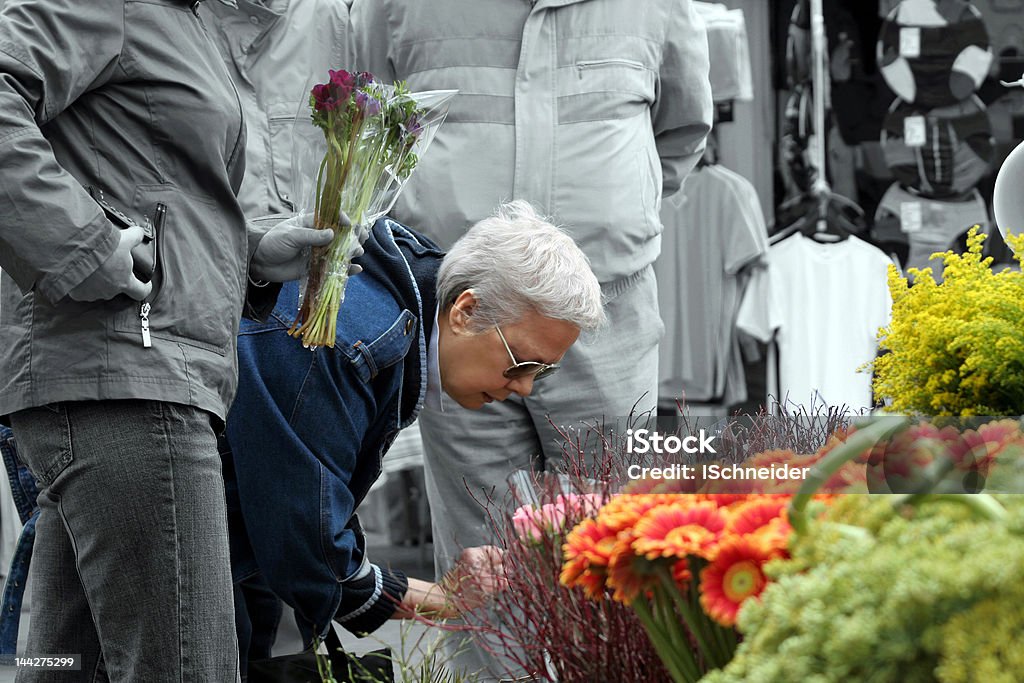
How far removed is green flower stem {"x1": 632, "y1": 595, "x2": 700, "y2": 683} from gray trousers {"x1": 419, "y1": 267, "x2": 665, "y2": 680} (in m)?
1.60

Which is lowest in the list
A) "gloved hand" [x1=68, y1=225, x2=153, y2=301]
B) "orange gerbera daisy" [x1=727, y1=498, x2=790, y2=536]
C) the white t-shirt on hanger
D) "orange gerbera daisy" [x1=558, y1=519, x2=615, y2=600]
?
the white t-shirt on hanger

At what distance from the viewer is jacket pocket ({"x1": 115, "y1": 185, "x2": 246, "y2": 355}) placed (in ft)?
4.90

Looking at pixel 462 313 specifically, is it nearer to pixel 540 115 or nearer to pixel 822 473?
pixel 540 115

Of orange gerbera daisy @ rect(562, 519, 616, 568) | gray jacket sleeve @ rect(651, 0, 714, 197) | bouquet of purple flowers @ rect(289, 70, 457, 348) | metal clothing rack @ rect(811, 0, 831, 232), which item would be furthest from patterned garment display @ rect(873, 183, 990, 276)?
orange gerbera daisy @ rect(562, 519, 616, 568)

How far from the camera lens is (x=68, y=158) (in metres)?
1.51

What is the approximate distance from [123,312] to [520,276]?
632 mm

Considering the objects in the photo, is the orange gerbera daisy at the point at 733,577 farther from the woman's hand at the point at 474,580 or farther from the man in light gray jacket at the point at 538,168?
the man in light gray jacket at the point at 538,168

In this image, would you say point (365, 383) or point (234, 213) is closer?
point (234, 213)

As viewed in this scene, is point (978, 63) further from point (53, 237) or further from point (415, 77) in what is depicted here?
point (53, 237)

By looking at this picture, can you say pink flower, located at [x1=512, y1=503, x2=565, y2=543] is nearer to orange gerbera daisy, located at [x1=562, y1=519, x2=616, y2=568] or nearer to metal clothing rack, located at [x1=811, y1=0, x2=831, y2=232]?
orange gerbera daisy, located at [x1=562, y1=519, x2=616, y2=568]

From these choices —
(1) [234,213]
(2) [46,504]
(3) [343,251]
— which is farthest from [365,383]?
(2) [46,504]

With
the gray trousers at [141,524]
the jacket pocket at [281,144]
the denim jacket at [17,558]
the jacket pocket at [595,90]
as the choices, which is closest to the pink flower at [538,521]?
the gray trousers at [141,524]

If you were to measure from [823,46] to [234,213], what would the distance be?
10.9 ft

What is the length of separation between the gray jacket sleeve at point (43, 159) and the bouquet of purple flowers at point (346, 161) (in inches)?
12.0
